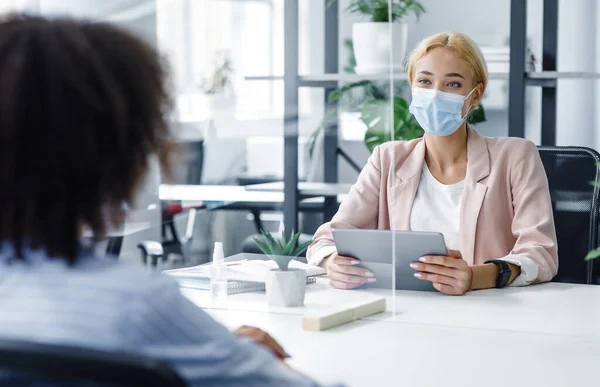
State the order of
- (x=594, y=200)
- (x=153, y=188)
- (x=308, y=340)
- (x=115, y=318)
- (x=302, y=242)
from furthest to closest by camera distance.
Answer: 1. (x=153, y=188)
2. (x=594, y=200)
3. (x=302, y=242)
4. (x=308, y=340)
5. (x=115, y=318)

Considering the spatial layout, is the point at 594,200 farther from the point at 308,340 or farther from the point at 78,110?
the point at 78,110

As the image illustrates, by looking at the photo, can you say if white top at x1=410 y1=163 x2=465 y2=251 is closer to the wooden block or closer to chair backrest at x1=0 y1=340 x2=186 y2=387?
the wooden block

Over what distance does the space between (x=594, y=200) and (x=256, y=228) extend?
1.44 metres

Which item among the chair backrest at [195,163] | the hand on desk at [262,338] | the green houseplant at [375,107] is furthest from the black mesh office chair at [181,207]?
the hand on desk at [262,338]

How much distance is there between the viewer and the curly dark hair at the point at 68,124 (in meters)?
0.74

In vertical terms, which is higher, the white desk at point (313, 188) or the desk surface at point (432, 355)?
the white desk at point (313, 188)

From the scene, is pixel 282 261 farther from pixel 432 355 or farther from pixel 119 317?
pixel 119 317

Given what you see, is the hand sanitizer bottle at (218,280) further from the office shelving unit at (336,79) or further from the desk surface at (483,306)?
the office shelving unit at (336,79)

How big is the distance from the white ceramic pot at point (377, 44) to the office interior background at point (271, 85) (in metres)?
0.03

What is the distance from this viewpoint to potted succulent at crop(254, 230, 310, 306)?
181 centimetres

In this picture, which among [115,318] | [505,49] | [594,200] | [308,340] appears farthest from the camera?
[505,49]

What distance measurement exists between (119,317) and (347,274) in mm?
1263

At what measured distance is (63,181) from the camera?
29.9 inches

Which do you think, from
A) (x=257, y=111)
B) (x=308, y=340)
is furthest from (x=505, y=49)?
(x=308, y=340)
